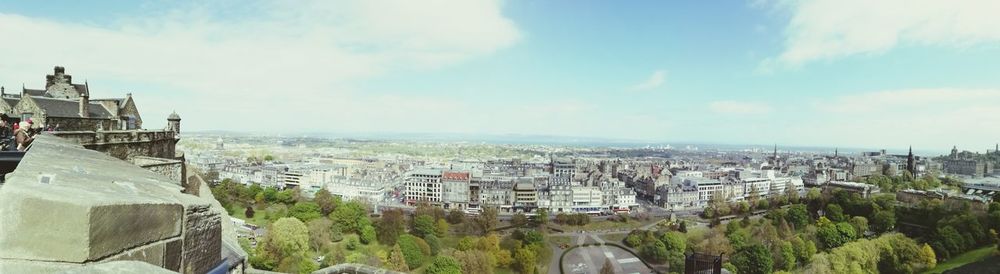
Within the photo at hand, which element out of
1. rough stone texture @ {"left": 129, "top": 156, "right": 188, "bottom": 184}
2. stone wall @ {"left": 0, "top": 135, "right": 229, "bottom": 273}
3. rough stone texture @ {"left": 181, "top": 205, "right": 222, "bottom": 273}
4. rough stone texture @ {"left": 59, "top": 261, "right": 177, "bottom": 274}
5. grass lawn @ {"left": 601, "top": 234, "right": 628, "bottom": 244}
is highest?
stone wall @ {"left": 0, "top": 135, "right": 229, "bottom": 273}

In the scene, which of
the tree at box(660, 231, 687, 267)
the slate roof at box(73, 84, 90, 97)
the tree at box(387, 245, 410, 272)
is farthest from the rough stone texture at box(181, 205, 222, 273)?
the tree at box(660, 231, 687, 267)

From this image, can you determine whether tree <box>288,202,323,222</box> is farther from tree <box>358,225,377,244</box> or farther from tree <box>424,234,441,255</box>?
tree <box>424,234,441,255</box>

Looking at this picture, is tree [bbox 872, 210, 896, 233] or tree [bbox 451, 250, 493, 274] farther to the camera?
tree [bbox 872, 210, 896, 233]

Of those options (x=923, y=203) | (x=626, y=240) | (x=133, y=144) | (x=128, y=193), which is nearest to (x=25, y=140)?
(x=128, y=193)

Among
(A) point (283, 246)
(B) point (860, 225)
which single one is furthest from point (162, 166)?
(B) point (860, 225)

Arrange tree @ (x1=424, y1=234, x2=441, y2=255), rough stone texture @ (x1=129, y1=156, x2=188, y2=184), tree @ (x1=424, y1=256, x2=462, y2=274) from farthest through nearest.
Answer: tree @ (x1=424, y1=234, x2=441, y2=255), tree @ (x1=424, y1=256, x2=462, y2=274), rough stone texture @ (x1=129, y1=156, x2=188, y2=184)

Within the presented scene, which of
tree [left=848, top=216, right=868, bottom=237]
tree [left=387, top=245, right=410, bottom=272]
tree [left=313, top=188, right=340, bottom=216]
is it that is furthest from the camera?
tree [left=313, top=188, right=340, bottom=216]

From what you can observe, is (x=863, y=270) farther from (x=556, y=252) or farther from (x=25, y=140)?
(x=25, y=140)

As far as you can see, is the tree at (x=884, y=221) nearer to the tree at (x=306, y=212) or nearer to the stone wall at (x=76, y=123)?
the tree at (x=306, y=212)
